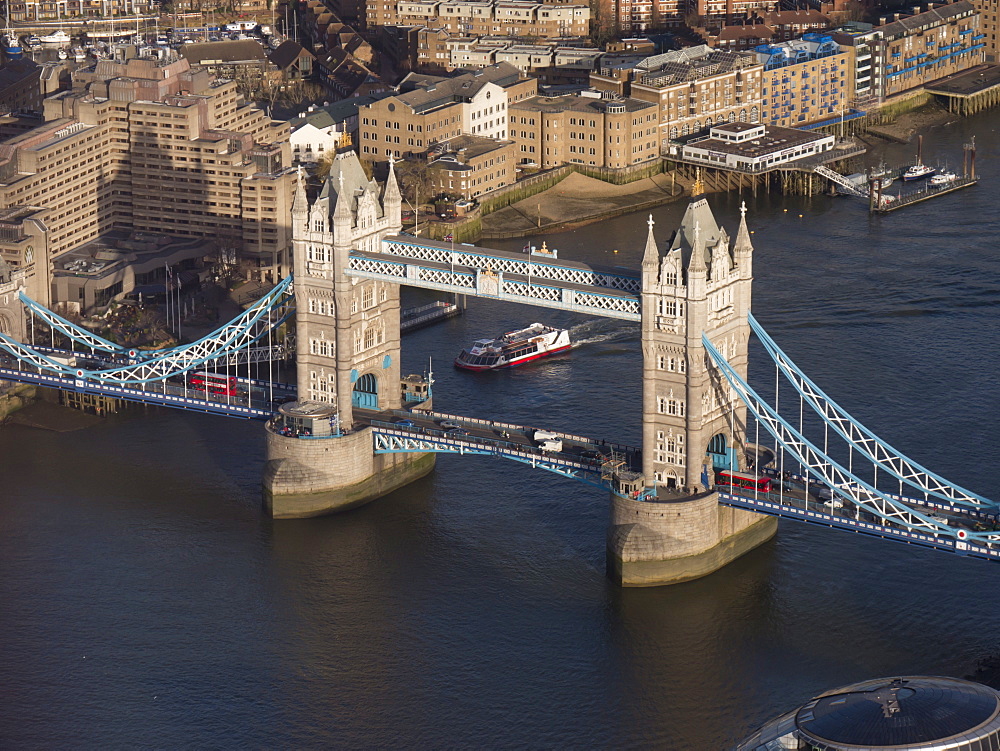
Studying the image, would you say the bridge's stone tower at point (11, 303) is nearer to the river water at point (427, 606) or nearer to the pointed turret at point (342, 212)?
the river water at point (427, 606)

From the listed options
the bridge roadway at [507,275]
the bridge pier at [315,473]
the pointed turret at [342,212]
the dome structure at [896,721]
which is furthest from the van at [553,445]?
the dome structure at [896,721]

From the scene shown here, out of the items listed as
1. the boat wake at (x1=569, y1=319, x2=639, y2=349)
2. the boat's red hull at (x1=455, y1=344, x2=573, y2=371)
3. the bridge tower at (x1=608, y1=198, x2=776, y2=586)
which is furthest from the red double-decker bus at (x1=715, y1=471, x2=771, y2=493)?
the boat wake at (x1=569, y1=319, x2=639, y2=349)

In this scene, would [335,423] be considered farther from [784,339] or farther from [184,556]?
[784,339]

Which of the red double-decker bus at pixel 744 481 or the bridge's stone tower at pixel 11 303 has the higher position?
the bridge's stone tower at pixel 11 303

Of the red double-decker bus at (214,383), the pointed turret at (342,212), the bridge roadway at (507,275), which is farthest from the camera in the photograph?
the red double-decker bus at (214,383)

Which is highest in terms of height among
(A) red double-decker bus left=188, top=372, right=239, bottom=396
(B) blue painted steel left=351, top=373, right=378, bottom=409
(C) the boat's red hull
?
(B) blue painted steel left=351, top=373, right=378, bottom=409

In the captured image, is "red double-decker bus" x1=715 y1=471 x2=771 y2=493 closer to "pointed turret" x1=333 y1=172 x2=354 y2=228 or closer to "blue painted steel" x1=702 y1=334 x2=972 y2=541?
"blue painted steel" x1=702 y1=334 x2=972 y2=541

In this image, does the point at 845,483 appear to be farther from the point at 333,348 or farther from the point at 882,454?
the point at 333,348
